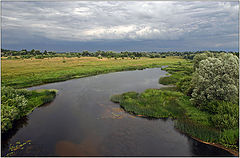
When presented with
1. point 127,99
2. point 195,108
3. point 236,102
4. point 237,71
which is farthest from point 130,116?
point 237,71

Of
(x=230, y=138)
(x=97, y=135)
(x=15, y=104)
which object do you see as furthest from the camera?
(x=15, y=104)

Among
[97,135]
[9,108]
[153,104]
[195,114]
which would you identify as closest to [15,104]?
[9,108]

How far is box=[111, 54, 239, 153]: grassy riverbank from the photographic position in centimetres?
1703

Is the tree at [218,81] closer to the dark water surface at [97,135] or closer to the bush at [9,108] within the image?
the dark water surface at [97,135]

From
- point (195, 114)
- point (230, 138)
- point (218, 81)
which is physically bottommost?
point (230, 138)

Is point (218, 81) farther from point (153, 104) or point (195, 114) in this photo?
point (153, 104)

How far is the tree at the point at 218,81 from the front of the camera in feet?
68.4

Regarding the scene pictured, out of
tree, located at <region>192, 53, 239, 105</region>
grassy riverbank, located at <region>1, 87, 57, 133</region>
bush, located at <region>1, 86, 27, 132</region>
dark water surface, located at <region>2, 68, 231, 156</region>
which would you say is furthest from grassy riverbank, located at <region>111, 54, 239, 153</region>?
bush, located at <region>1, 86, 27, 132</region>

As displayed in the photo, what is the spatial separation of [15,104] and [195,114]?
85.5 feet

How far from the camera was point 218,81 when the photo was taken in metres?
21.8

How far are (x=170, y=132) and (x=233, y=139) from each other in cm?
647

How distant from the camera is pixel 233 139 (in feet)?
53.3

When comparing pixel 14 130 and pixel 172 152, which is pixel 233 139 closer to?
pixel 172 152

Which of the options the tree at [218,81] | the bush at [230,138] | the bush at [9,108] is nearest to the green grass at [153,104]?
the tree at [218,81]
